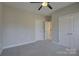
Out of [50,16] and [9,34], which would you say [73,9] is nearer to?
[50,16]

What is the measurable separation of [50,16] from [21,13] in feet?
2.29

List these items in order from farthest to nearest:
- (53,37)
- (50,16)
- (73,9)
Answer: (73,9) < (53,37) < (50,16)

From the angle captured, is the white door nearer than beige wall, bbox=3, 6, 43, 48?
Yes

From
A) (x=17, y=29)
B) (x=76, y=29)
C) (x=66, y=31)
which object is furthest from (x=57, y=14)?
(x=17, y=29)

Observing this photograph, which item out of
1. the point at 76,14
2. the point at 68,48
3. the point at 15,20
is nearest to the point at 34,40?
the point at 15,20

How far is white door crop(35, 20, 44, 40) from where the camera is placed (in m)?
2.74

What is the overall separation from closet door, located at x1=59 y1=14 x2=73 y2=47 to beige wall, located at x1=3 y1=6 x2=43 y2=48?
751 mm

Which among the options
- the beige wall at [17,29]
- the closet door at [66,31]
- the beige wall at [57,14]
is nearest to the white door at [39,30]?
the beige wall at [17,29]

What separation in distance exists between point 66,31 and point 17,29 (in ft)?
4.19

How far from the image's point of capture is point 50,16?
8.69 ft

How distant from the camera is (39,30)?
283cm

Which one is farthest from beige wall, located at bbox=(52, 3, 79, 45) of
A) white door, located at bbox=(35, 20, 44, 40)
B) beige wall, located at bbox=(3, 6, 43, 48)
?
beige wall, located at bbox=(3, 6, 43, 48)

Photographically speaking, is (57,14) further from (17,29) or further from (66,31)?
(17,29)

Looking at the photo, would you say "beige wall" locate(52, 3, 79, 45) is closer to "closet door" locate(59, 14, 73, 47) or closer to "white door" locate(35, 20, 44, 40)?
"closet door" locate(59, 14, 73, 47)
